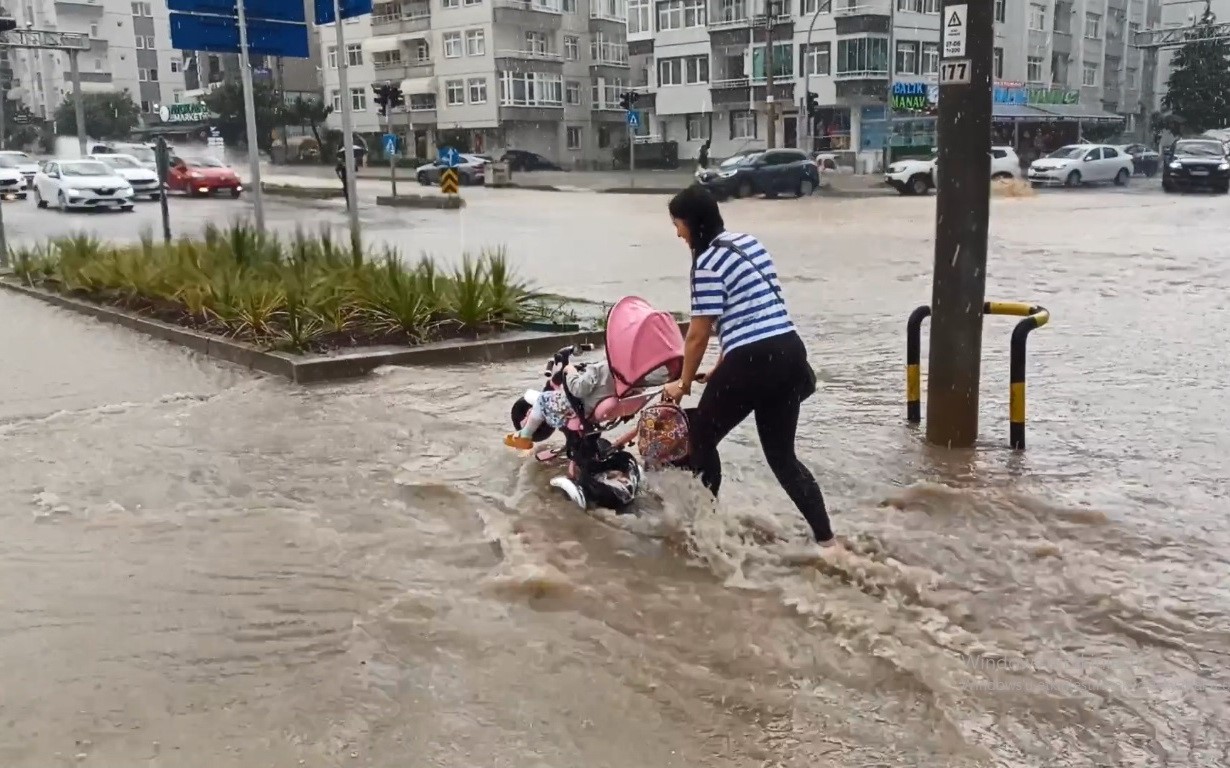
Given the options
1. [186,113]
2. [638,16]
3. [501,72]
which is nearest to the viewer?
[501,72]

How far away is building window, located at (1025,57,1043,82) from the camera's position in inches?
2598

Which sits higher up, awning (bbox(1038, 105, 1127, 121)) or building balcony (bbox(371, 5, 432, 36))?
building balcony (bbox(371, 5, 432, 36))

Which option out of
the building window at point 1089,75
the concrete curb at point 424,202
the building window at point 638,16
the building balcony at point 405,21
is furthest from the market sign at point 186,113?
the building window at point 1089,75

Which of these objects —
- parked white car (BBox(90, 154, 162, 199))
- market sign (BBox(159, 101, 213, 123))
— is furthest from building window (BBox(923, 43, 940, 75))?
market sign (BBox(159, 101, 213, 123))

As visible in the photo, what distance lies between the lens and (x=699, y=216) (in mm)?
5113

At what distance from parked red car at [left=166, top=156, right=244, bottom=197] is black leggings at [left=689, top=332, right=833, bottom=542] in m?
35.2

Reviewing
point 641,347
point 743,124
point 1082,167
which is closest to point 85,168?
point 641,347

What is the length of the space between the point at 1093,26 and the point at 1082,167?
3430 centimetres

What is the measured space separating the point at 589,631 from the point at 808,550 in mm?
1314

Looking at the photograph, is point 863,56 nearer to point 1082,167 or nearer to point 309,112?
point 1082,167

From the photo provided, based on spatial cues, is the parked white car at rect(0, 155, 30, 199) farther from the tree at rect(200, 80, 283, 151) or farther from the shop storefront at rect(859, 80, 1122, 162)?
the shop storefront at rect(859, 80, 1122, 162)

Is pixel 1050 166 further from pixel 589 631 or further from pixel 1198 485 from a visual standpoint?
pixel 589 631

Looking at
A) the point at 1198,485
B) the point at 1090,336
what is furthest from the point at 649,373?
the point at 1090,336

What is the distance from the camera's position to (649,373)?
559 cm
